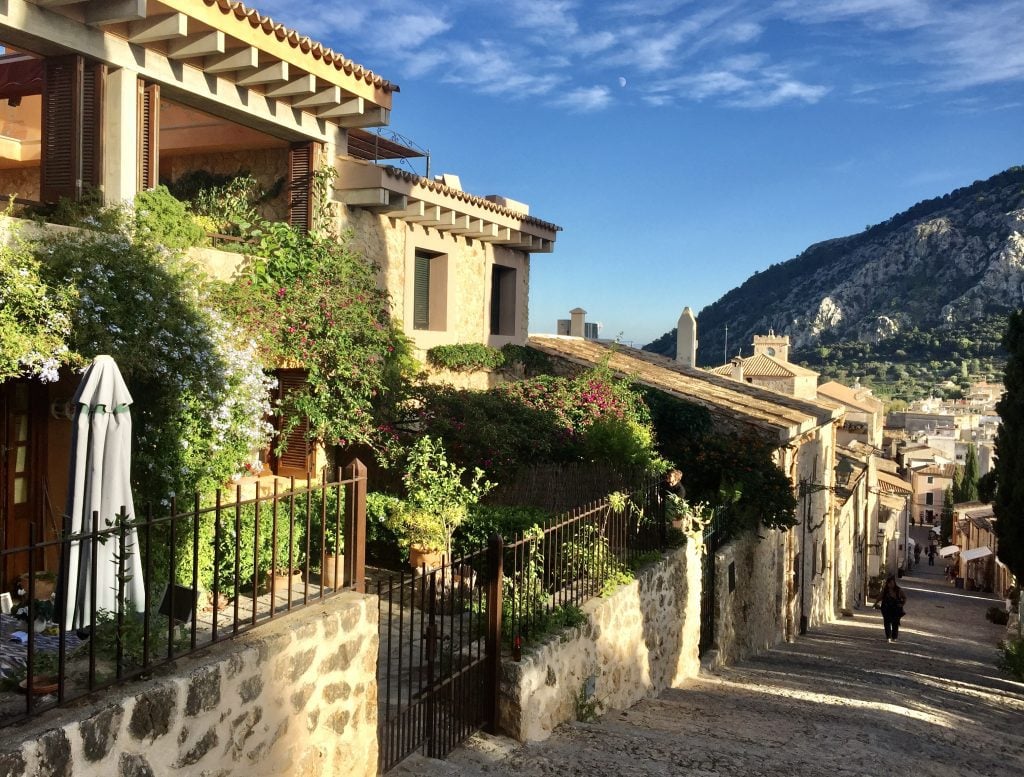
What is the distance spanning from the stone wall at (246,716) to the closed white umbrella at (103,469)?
126cm

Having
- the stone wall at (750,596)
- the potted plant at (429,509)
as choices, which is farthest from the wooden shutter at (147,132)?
the stone wall at (750,596)

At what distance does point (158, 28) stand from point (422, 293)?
645cm

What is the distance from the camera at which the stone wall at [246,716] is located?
349 cm

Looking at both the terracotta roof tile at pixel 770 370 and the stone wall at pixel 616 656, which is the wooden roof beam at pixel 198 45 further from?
the terracotta roof tile at pixel 770 370

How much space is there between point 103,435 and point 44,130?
5.02m

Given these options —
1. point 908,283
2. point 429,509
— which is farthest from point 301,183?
point 908,283

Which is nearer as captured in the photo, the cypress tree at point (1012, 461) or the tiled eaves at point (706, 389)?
the tiled eaves at point (706, 389)

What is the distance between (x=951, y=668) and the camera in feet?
52.6

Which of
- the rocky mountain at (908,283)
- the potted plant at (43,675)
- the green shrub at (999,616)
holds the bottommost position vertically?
the green shrub at (999,616)

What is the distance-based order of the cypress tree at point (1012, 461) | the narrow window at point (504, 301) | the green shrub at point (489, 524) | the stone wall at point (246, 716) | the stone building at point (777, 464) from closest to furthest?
the stone wall at point (246, 716) → the green shrub at point (489, 524) → the stone building at point (777, 464) → the narrow window at point (504, 301) → the cypress tree at point (1012, 461)

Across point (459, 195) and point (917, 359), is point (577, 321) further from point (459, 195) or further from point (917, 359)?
point (917, 359)

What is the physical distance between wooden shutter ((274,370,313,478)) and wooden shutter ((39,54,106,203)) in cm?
350

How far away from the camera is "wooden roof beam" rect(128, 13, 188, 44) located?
8.83m

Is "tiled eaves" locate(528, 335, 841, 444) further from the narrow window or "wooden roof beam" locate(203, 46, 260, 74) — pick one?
"wooden roof beam" locate(203, 46, 260, 74)
